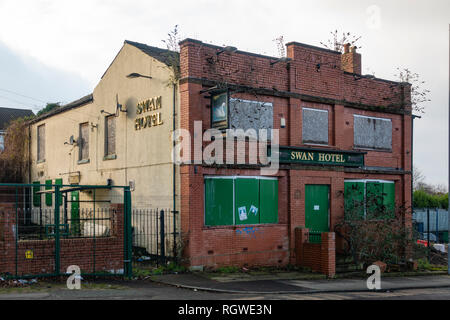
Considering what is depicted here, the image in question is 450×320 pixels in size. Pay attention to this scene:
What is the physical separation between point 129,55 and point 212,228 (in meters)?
7.29

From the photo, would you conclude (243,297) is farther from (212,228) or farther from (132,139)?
(132,139)

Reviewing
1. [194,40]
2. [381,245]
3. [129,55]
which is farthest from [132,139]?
[381,245]

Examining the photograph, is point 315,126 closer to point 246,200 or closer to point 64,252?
point 246,200

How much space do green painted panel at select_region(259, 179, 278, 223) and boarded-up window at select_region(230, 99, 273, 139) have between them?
5.27 ft

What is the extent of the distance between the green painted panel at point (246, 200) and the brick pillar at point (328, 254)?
231 centimetres

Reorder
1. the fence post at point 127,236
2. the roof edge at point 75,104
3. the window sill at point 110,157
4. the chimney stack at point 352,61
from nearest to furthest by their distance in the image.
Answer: the fence post at point 127,236 < the window sill at point 110,157 < the roof edge at point 75,104 < the chimney stack at point 352,61

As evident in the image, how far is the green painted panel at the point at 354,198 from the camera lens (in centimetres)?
1788

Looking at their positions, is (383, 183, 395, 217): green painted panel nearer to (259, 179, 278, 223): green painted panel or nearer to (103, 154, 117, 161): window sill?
(259, 179, 278, 223): green painted panel

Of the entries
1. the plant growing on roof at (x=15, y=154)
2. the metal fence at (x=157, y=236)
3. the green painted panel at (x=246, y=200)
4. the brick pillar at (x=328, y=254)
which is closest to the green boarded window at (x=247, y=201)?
the green painted panel at (x=246, y=200)

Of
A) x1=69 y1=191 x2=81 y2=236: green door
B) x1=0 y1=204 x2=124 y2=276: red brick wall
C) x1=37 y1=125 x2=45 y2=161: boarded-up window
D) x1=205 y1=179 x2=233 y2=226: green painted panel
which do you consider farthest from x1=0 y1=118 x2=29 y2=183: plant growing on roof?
x1=0 y1=204 x2=124 y2=276: red brick wall

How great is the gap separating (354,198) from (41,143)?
649 inches

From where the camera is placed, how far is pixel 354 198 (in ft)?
61.2

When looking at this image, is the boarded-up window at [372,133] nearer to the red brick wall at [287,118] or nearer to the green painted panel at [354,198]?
the red brick wall at [287,118]

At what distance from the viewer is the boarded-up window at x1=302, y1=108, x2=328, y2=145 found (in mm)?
17359
